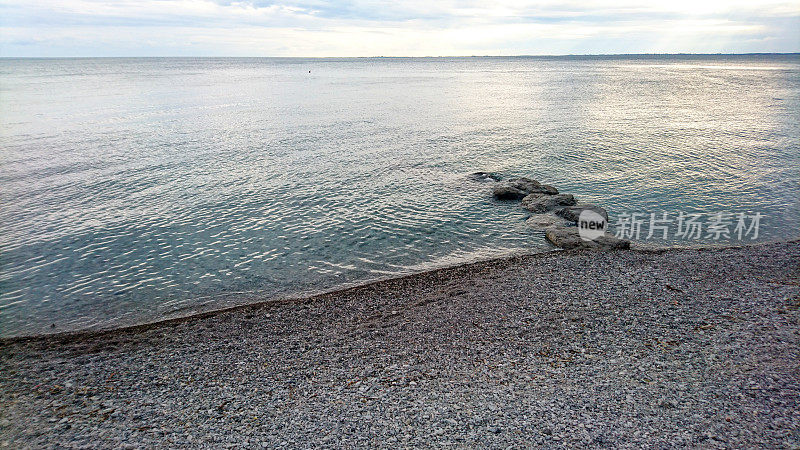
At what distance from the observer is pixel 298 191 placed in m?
32.9

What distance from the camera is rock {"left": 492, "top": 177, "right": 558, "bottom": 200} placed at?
101 feet

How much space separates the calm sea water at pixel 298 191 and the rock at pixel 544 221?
29.9 inches

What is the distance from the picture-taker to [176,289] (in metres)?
19.7

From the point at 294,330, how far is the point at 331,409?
4886 mm

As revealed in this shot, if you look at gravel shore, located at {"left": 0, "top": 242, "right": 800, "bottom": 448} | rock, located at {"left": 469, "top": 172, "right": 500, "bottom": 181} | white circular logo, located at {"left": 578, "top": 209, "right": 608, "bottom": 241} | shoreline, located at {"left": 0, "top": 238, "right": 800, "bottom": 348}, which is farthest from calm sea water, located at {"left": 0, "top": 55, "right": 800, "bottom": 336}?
gravel shore, located at {"left": 0, "top": 242, "right": 800, "bottom": 448}

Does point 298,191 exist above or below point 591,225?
above

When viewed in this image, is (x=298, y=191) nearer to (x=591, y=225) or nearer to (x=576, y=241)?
(x=576, y=241)

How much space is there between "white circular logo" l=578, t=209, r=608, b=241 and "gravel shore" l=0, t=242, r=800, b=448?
4.92 m

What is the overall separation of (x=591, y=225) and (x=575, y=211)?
175 cm

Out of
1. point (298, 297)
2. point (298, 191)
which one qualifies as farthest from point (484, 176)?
point (298, 297)

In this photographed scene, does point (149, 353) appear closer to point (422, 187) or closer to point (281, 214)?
point (281, 214)

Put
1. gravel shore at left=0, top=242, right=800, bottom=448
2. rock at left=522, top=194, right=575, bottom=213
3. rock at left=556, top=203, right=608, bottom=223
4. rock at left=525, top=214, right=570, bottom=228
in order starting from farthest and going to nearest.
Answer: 1. rock at left=522, top=194, right=575, bottom=213
2. rock at left=556, top=203, right=608, bottom=223
3. rock at left=525, top=214, right=570, bottom=228
4. gravel shore at left=0, top=242, right=800, bottom=448

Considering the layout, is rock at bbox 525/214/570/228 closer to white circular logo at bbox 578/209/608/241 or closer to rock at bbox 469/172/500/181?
white circular logo at bbox 578/209/608/241

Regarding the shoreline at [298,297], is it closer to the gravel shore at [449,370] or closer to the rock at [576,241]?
the gravel shore at [449,370]
